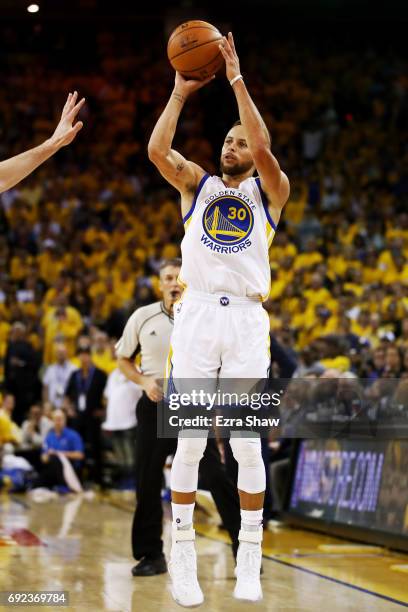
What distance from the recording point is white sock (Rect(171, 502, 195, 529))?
5.80m

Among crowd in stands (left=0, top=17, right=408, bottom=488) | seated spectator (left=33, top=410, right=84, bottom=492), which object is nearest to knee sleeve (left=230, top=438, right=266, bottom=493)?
crowd in stands (left=0, top=17, right=408, bottom=488)

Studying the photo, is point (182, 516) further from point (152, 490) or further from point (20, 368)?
point (20, 368)

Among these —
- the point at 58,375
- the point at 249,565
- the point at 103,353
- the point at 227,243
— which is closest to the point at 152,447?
the point at 249,565

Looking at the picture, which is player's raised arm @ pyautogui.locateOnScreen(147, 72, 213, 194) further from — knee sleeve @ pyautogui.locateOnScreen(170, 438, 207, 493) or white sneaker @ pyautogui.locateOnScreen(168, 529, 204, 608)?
white sneaker @ pyautogui.locateOnScreen(168, 529, 204, 608)

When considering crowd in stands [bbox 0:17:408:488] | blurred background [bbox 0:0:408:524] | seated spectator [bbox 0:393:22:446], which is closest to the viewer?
seated spectator [bbox 0:393:22:446]

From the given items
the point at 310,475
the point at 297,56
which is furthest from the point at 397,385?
the point at 297,56

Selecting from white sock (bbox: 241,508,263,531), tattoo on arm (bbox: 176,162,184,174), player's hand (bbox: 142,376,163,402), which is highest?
tattoo on arm (bbox: 176,162,184,174)

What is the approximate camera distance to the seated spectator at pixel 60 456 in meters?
14.2

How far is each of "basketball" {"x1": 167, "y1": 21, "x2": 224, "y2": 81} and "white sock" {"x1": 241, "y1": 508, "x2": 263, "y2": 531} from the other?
2.48 meters

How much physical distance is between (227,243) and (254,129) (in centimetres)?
65

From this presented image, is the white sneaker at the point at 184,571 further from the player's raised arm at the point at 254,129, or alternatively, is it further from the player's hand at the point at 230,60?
the player's hand at the point at 230,60

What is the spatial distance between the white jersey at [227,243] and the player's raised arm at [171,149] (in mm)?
103

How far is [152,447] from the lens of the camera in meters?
7.47

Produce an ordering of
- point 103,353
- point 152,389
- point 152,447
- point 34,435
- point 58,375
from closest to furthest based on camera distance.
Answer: point 152,389 < point 152,447 < point 34,435 < point 58,375 < point 103,353
